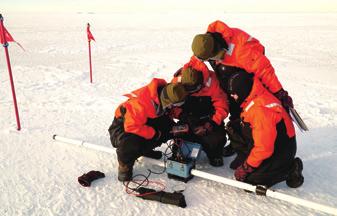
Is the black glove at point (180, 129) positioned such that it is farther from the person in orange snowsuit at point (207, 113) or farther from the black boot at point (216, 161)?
the black boot at point (216, 161)

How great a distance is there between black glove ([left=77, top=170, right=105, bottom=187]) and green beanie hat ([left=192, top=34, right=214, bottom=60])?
1.55 m

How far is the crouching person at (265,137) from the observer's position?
278cm

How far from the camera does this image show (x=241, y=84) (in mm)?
3035

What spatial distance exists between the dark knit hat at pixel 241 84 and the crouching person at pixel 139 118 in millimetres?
505

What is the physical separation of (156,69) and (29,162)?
598 centimetres

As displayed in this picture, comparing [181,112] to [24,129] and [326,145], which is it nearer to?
[326,145]

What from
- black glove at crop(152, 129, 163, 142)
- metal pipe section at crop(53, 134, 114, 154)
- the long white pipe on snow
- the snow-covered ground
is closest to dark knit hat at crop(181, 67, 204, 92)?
black glove at crop(152, 129, 163, 142)

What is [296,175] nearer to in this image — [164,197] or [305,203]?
[305,203]

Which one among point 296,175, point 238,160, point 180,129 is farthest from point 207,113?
point 296,175

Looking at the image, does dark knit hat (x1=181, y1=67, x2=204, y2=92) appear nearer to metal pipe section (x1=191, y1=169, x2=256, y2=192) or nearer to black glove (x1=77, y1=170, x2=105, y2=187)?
metal pipe section (x1=191, y1=169, x2=256, y2=192)

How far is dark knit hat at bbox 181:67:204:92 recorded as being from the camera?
3137 millimetres

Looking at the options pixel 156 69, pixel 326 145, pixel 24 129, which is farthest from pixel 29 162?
pixel 156 69

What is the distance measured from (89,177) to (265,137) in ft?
5.55

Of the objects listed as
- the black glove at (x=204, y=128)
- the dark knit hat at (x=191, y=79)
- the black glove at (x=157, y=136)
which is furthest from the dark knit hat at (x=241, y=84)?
the black glove at (x=157, y=136)
